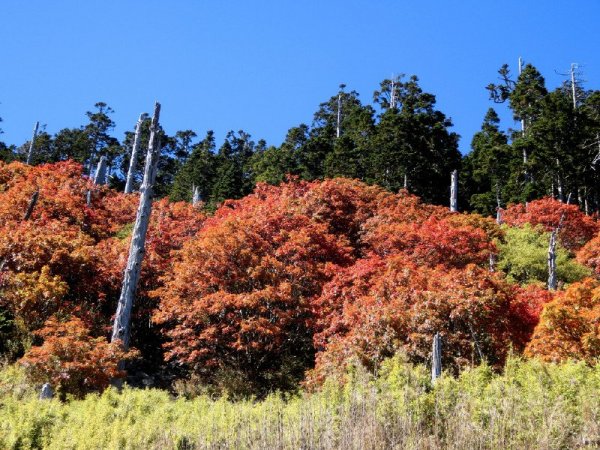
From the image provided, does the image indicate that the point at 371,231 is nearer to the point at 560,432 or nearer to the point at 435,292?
the point at 435,292

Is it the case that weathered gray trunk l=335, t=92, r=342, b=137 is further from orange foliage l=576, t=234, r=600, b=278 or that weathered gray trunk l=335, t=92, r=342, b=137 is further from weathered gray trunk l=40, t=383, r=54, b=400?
weathered gray trunk l=40, t=383, r=54, b=400

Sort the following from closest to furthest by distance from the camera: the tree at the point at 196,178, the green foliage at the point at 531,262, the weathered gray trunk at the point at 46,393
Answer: the weathered gray trunk at the point at 46,393, the green foliage at the point at 531,262, the tree at the point at 196,178

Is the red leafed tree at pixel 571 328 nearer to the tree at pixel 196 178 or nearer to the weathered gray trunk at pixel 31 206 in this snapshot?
the weathered gray trunk at pixel 31 206

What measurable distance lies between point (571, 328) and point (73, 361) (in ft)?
31.6

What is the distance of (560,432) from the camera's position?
5.88m

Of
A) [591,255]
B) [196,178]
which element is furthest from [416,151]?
[196,178]

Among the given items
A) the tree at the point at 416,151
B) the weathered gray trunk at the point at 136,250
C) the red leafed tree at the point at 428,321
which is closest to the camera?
the red leafed tree at the point at 428,321

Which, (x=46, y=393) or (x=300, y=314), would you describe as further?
(x=300, y=314)

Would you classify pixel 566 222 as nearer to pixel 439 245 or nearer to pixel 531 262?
pixel 531 262

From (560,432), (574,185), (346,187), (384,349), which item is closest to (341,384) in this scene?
(384,349)

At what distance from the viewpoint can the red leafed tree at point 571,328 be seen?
1048 centimetres

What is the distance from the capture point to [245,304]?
13555 millimetres

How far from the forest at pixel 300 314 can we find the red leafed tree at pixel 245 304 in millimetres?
57

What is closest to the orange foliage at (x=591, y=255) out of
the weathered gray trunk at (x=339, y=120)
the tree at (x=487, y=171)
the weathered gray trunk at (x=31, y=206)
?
the tree at (x=487, y=171)
